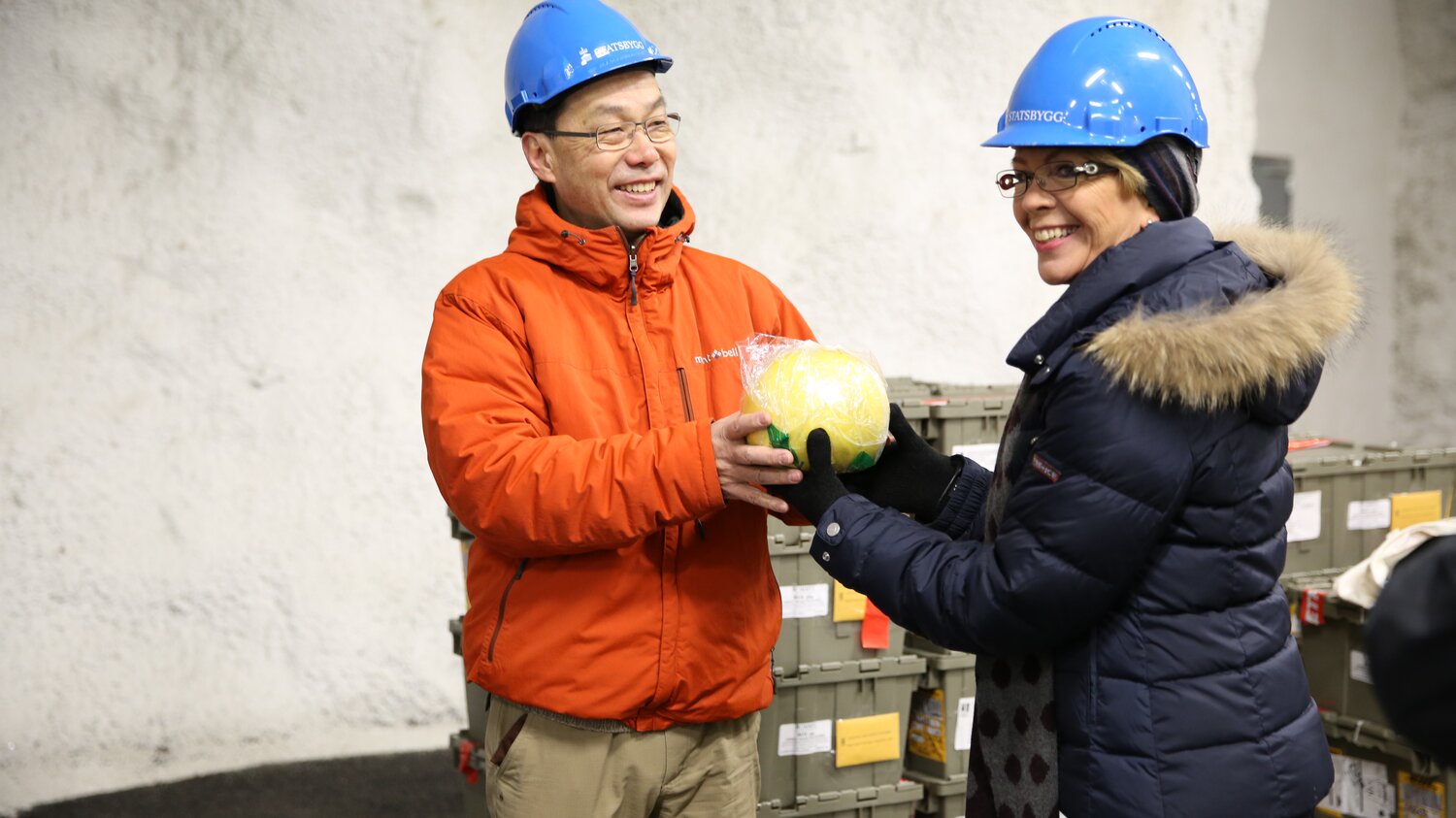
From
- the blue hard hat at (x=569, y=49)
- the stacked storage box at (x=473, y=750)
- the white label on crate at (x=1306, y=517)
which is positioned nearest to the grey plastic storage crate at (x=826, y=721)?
the stacked storage box at (x=473, y=750)

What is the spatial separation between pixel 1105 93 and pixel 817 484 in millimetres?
678

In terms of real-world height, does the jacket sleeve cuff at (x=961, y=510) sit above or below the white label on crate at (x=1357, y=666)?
above

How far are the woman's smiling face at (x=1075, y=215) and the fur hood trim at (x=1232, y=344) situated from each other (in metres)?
0.19

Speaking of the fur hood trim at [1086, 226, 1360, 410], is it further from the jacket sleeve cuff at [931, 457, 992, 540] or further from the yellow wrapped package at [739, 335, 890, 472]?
the jacket sleeve cuff at [931, 457, 992, 540]

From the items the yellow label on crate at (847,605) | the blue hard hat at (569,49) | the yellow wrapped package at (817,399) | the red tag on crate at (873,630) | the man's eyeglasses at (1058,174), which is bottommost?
the red tag on crate at (873,630)

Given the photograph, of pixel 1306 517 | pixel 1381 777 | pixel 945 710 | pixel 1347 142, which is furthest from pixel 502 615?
pixel 1347 142

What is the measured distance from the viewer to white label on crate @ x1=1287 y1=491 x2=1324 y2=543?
355 centimetres

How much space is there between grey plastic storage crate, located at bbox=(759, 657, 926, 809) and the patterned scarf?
1.22 metres

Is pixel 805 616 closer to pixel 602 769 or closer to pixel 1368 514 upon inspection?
pixel 602 769

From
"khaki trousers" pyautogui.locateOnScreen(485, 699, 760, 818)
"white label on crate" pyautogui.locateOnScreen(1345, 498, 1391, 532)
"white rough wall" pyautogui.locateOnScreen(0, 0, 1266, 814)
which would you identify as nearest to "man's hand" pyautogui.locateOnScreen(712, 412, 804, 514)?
"khaki trousers" pyautogui.locateOnScreen(485, 699, 760, 818)

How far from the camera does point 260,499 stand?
4.55 m

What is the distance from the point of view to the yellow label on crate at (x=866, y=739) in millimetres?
3148

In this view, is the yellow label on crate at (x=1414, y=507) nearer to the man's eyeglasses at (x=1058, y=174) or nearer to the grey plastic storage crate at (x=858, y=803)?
the grey plastic storage crate at (x=858, y=803)

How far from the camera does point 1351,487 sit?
363cm
